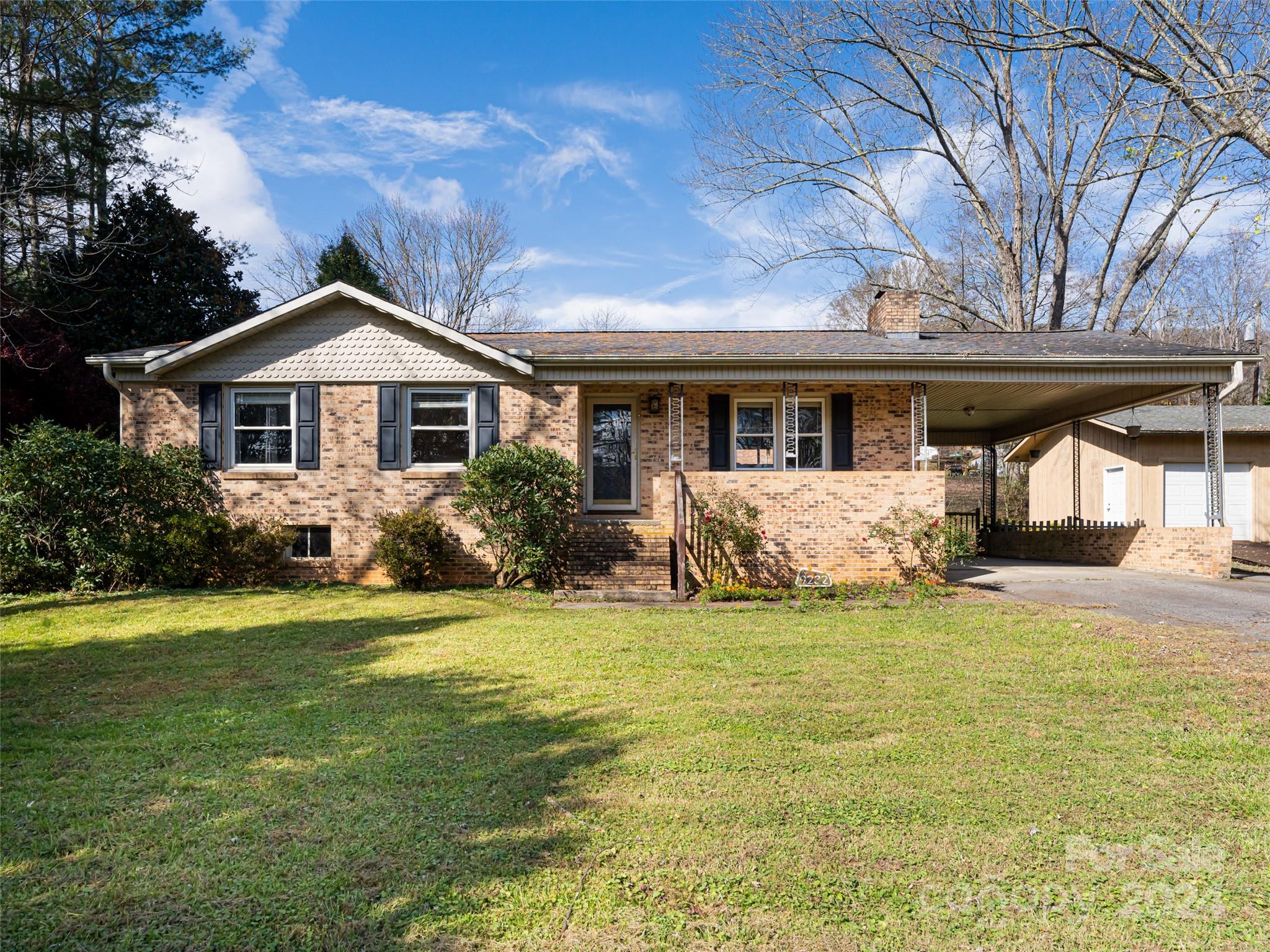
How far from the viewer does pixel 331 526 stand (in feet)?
40.9

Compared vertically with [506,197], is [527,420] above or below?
below

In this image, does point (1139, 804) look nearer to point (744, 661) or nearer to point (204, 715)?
point (744, 661)

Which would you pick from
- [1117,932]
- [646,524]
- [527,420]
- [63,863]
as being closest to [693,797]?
[1117,932]

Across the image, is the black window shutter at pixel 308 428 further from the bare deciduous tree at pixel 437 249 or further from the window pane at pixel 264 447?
the bare deciduous tree at pixel 437 249

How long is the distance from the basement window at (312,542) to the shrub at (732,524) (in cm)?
612

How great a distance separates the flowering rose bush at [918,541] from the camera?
11.4m

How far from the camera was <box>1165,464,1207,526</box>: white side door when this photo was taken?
1817 cm

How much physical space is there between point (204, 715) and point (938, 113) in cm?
2609

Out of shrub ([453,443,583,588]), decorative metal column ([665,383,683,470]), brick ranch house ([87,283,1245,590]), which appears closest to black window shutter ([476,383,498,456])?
brick ranch house ([87,283,1245,590])

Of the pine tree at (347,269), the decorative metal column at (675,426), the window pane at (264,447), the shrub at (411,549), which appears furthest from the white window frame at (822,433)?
the pine tree at (347,269)

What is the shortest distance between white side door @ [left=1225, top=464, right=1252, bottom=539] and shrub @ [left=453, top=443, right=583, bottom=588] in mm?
17540

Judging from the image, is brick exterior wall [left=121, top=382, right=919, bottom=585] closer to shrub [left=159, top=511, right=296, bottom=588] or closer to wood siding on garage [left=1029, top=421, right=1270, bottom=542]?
shrub [left=159, top=511, right=296, bottom=588]

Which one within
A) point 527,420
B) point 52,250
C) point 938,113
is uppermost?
point 938,113

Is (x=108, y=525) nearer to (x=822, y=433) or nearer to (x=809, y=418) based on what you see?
(x=809, y=418)
